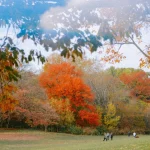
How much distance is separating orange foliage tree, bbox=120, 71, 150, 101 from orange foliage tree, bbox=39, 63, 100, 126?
1525 centimetres

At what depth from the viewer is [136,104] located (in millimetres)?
48375

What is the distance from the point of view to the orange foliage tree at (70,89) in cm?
3903

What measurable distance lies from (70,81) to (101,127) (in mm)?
8445

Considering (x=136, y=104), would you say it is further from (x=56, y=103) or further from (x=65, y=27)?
(x=65, y=27)

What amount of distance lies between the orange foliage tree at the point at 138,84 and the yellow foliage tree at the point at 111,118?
11.4 m

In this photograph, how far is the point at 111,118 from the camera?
4309 centimetres

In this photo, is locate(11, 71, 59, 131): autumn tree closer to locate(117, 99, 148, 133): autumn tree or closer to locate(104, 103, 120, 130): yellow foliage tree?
locate(104, 103, 120, 130): yellow foliage tree

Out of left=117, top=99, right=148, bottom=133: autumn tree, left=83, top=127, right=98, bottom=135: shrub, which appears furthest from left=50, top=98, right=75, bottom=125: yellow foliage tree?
left=117, top=99, right=148, bottom=133: autumn tree

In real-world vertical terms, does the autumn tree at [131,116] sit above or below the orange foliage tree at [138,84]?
below

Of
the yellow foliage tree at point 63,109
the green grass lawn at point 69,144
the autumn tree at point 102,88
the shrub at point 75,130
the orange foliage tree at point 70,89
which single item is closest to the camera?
the green grass lawn at point 69,144

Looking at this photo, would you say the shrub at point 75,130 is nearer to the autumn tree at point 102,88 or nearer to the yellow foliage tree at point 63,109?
the yellow foliage tree at point 63,109

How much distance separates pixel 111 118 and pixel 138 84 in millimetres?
14424

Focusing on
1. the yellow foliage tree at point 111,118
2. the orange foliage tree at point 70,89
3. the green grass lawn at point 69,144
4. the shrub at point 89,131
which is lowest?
the green grass lawn at point 69,144

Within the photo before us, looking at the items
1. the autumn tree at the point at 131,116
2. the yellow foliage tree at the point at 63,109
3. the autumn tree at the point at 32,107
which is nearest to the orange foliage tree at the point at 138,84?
the autumn tree at the point at 131,116
